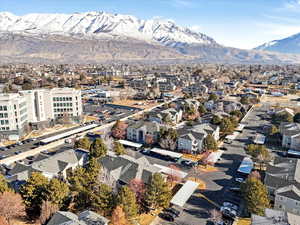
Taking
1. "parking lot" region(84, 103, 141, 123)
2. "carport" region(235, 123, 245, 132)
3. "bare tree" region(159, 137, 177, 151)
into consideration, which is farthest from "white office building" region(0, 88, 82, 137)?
"carport" region(235, 123, 245, 132)

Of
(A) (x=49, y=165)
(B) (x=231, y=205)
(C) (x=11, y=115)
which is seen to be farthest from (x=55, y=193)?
(C) (x=11, y=115)

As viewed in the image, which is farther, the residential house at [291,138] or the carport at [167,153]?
the residential house at [291,138]

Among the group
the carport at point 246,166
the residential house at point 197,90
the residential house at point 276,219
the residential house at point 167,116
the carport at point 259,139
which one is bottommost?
the carport at point 246,166

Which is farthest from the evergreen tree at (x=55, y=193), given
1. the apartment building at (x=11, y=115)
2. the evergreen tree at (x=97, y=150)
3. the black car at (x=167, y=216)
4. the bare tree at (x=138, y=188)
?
the apartment building at (x=11, y=115)

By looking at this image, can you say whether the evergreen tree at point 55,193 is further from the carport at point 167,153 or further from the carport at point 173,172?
the carport at point 167,153

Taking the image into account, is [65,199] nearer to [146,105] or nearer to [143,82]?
[146,105]
